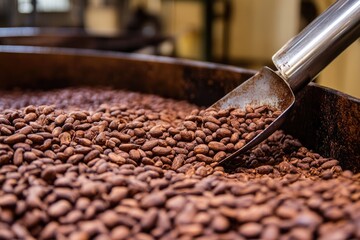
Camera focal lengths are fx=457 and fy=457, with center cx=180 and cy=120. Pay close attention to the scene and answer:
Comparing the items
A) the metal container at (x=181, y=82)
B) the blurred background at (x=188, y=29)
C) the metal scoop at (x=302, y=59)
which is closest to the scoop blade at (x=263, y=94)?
the metal scoop at (x=302, y=59)

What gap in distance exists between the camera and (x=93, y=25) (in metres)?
6.34

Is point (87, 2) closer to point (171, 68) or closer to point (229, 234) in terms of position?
point (171, 68)

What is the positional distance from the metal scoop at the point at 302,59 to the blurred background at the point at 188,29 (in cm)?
144

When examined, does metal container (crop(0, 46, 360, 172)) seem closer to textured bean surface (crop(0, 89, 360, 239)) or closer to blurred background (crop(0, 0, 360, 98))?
textured bean surface (crop(0, 89, 360, 239))

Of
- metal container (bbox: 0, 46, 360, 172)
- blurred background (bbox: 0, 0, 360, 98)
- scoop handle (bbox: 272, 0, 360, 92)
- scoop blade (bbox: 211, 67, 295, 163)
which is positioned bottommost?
blurred background (bbox: 0, 0, 360, 98)

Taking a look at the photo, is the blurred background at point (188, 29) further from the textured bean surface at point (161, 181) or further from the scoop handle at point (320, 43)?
the textured bean surface at point (161, 181)

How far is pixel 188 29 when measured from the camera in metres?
6.64

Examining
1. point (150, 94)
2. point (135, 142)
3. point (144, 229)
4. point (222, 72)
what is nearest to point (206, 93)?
point (222, 72)

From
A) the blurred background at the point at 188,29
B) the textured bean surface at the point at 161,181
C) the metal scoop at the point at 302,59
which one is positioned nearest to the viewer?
the textured bean surface at the point at 161,181

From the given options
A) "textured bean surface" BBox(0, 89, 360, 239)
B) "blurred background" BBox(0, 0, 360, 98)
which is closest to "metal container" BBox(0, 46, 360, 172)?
"textured bean surface" BBox(0, 89, 360, 239)

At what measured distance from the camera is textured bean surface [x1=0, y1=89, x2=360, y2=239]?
35.0 inches

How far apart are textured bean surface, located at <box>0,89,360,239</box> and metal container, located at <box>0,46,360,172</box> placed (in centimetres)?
7

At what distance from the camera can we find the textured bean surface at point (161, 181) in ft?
2.92

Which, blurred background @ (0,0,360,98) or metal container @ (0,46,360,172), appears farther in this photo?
blurred background @ (0,0,360,98)
